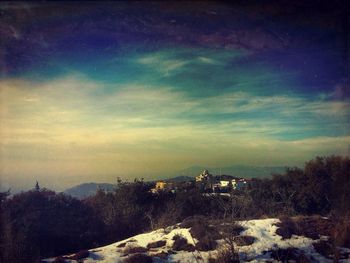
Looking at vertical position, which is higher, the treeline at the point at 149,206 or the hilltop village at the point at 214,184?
the hilltop village at the point at 214,184

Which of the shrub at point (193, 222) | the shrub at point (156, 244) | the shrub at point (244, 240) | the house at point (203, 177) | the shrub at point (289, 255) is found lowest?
the shrub at point (289, 255)

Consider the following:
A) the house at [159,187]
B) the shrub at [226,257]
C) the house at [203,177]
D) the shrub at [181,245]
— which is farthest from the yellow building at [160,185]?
the shrub at [226,257]

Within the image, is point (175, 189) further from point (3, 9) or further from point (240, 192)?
point (3, 9)

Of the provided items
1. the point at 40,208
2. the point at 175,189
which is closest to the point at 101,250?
the point at 40,208

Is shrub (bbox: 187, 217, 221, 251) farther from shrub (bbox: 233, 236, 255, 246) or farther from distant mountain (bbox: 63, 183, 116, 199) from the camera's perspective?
distant mountain (bbox: 63, 183, 116, 199)

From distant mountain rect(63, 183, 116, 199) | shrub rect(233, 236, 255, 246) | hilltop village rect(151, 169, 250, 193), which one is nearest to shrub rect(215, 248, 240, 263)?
shrub rect(233, 236, 255, 246)

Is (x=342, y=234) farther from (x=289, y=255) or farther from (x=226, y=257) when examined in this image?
(x=226, y=257)

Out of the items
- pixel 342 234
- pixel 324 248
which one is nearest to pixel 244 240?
pixel 324 248

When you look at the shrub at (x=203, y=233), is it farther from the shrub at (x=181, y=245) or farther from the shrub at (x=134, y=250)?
the shrub at (x=134, y=250)
